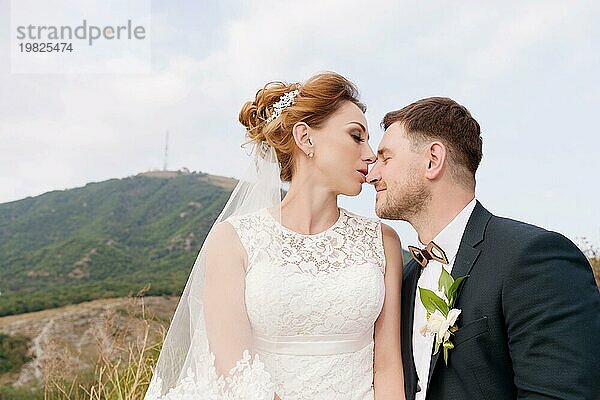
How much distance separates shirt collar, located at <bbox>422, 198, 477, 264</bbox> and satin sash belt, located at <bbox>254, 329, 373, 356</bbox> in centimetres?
55

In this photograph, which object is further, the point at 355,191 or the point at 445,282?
the point at 355,191

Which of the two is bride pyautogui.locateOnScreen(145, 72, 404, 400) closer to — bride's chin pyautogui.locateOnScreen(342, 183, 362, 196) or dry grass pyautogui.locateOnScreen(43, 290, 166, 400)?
bride's chin pyautogui.locateOnScreen(342, 183, 362, 196)

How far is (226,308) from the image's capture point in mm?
3047

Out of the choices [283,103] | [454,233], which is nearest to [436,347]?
[454,233]

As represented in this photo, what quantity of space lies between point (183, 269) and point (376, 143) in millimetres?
13395

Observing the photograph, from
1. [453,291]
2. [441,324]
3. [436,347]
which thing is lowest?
[436,347]

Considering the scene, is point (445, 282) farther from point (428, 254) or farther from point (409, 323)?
point (409, 323)

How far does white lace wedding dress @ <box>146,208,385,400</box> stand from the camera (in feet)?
10.2

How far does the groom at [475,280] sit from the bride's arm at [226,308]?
2.11ft

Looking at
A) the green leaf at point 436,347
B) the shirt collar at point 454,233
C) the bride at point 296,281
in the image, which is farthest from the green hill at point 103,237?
the green leaf at point 436,347

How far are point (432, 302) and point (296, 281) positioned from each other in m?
0.62

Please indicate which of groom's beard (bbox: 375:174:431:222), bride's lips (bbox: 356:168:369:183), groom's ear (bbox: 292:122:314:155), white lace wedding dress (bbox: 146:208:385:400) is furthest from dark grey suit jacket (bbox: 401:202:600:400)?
groom's ear (bbox: 292:122:314:155)

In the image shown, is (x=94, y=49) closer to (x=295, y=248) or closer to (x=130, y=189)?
(x=130, y=189)

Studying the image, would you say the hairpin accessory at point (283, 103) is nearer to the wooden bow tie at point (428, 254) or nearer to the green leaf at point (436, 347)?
the wooden bow tie at point (428, 254)
